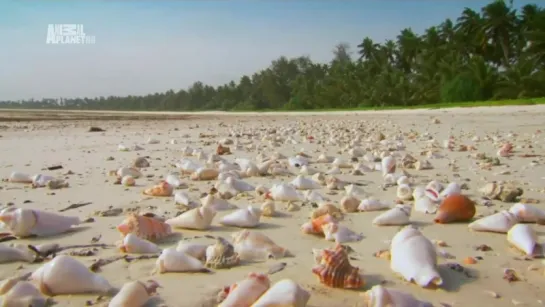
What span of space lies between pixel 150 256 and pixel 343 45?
90542 mm

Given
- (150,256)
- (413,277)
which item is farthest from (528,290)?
(150,256)

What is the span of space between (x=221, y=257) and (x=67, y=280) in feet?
1.84

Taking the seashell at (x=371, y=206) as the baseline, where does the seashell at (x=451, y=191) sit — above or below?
above

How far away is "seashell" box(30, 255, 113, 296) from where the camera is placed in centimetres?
162

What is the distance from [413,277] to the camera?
5.54ft

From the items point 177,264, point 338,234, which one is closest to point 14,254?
point 177,264

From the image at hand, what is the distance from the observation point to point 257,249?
6.64ft

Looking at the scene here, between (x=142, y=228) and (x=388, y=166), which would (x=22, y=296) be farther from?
(x=388, y=166)

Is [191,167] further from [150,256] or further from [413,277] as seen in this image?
[413,277]

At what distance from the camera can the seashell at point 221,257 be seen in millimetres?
1883

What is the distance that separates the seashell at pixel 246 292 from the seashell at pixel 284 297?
0.04 metres

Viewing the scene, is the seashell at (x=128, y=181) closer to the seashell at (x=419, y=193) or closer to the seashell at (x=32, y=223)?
the seashell at (x=32, y=223)

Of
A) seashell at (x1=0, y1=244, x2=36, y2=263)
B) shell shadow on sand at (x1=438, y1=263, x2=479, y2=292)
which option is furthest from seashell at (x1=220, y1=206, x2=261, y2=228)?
shell shadow on sand at (x1=438, y1=263, x2=479, y2=292)

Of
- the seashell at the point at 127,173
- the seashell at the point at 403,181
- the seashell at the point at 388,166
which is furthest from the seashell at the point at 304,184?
the seashell at the point at 127,173
